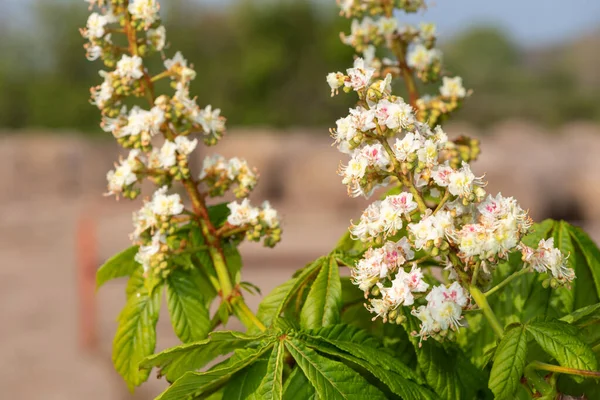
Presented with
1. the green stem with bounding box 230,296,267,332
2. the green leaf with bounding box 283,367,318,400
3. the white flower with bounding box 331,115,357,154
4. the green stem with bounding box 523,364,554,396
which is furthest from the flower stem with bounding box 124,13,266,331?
the green stem with bounding box 523,364,554,396

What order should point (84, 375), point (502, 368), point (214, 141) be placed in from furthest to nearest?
point (84, 375) → point (214, 141) → point (502, 368)

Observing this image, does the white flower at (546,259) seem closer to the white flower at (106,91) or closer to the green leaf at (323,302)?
the green leaf at (323,302)

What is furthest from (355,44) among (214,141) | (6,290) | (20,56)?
(20,56)

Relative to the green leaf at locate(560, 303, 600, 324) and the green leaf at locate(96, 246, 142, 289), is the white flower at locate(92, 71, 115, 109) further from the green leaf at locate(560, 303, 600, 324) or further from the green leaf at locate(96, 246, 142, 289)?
the green leaf at locate(560, 303, 600, 324)

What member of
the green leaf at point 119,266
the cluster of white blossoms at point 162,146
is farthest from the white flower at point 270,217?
the green leaf at point 119,266

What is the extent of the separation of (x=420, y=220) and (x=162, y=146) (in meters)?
0.46

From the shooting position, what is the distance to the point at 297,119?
106 ft

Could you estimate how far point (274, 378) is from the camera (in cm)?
90

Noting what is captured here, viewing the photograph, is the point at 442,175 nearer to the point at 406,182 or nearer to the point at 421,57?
the point at 406,182

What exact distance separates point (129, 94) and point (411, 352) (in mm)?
582

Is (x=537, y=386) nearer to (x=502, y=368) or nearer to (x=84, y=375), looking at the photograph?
(x=502, y=368)

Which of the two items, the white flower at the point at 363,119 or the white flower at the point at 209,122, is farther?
the white flower at the point at 209,122

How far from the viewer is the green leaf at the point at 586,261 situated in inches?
46.0

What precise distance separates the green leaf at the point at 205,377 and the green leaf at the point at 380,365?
0.23 ft
